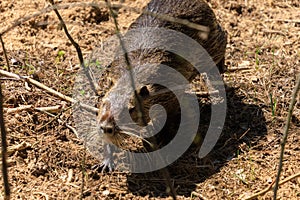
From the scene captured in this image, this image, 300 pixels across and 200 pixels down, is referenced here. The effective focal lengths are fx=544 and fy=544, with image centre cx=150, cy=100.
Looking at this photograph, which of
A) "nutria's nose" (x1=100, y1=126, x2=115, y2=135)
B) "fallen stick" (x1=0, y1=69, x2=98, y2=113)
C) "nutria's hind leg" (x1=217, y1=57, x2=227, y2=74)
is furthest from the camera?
"nutria's hind leg" (x1=217, y1=57, x2=227, y2=74)

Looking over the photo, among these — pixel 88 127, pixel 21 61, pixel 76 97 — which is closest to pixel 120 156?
pixel 88 127

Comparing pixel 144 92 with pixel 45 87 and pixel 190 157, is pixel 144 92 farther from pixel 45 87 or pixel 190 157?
pixel 45 87

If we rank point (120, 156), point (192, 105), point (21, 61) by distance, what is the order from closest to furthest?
point (120, 156) → point (192, 105) → point (21, 61)

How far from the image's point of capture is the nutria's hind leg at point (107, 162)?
4.39m

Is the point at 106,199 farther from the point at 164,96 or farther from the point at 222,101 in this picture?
the point at 222,101

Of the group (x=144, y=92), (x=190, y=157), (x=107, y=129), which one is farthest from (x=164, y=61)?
(x=107, y=129)

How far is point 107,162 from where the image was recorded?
173 inches

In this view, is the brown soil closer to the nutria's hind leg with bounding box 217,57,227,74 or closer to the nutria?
Result: the nutria's hind leg with bounding box 217,57,227,74

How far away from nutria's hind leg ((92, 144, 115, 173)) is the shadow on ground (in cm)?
18

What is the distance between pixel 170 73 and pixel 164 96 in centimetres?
21

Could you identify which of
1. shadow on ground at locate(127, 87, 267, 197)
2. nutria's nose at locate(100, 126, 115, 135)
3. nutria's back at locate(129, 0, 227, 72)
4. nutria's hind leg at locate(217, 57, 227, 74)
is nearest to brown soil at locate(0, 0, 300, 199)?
shadow on ground at locate(127, 87, 267, 197)

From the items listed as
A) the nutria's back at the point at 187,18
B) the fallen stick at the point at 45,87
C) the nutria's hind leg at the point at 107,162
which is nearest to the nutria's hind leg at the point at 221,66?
the nutria's back at the point at 187,18

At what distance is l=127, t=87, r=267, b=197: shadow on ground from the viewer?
425cm

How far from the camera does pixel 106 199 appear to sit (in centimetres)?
411
